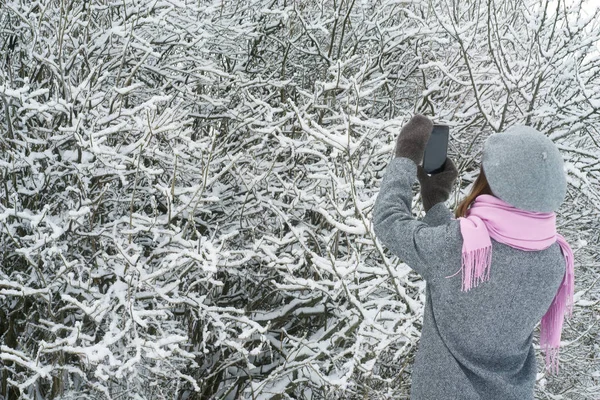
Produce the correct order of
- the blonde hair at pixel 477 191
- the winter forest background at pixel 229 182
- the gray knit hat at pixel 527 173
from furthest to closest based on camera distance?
the winter forest background at pixel 229 182
the blonde hair at pixel 477 191
the gray knit hat at pixel 527 173

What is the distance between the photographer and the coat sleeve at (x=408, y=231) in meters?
1.69

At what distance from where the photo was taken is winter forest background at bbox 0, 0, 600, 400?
3.89m

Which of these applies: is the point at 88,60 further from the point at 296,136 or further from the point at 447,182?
the point at 447,182

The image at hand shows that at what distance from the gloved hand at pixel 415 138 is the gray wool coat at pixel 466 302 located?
0.10ft

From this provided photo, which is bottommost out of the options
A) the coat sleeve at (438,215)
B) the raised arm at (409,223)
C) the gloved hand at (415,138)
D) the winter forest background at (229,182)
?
the winter forest background at (229,182)

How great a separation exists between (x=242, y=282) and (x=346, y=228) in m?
2.31

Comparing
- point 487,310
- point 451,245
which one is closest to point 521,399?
point 487,310

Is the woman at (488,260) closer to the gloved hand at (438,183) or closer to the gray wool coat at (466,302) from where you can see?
the gray wool coat at (466,302)

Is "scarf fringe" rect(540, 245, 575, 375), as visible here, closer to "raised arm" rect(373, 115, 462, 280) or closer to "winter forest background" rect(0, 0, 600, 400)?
"raised arm" rect(373, 115, 462, 280)

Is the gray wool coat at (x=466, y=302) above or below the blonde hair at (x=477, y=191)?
below

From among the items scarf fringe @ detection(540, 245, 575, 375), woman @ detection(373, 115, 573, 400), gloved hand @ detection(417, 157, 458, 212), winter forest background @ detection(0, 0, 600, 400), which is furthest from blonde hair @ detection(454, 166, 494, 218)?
winter forest background @ detection(0, 0, 600, 400)

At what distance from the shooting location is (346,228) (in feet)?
10.5

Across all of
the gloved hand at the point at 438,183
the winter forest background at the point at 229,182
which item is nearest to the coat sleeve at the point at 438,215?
the gloved hand at the point at 438,183

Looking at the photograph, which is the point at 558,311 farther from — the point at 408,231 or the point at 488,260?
the point at 408,231
